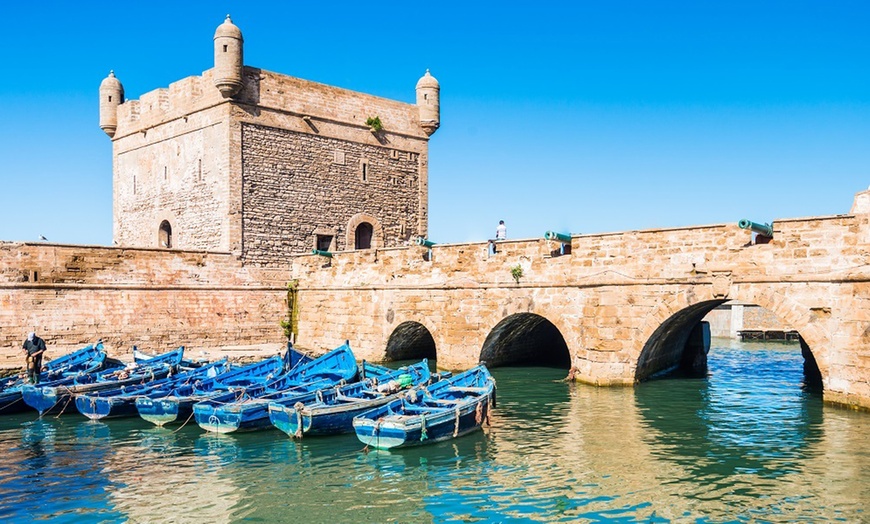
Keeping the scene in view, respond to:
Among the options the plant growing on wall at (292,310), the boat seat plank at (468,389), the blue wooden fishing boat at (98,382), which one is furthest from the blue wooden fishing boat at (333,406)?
the plant growing on wall at (292,310)

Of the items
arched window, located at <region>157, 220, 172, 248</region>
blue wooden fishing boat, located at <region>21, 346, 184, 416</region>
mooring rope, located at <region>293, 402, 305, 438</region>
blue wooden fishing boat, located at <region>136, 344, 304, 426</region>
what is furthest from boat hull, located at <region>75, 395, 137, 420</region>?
arched window, located at <region>157, 220, 172, 248</region>

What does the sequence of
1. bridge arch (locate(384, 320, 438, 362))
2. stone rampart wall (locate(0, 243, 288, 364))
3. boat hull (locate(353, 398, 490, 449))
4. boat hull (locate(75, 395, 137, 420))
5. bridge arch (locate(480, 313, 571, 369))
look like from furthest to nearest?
bridge arch (locate(384, 320, 438, 362)) < bridge arch (locate(480, 313, 571, 369)) < stone rampart wall (locate(0, 243, 288, 364)) < boat hull (locate(75, 395, 137, 420)) < boat hull (locate(353, 398, 490, 449))

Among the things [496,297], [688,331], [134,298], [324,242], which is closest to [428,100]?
[324,242]

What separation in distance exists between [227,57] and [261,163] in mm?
3819

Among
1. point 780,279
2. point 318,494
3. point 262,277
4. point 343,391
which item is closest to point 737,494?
point 318,494

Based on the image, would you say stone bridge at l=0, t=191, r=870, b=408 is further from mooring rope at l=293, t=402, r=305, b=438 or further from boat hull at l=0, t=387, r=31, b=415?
mooring rope at l=293, t=402, r=305, b=438

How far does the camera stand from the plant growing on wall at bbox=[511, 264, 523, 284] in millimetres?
20672

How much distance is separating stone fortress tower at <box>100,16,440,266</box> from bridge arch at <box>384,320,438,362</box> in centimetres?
586

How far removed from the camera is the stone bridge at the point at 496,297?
617 inches

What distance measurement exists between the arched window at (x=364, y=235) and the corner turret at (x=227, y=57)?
26.3 feet

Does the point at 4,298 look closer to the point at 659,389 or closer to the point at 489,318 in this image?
the point at 489,318

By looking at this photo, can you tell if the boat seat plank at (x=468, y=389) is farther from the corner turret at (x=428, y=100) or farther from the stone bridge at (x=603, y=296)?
the corner turret at (x=428, y=100)

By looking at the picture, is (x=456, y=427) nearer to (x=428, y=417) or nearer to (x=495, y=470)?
(x=428, y=417)

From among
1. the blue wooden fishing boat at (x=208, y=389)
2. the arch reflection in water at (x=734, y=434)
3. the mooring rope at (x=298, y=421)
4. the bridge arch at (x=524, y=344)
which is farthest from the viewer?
the bridge arch at (x=524, y=344)
